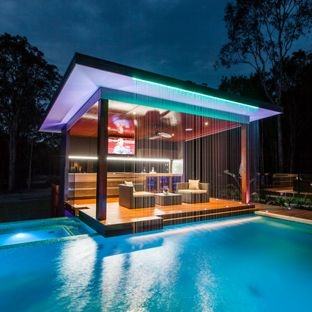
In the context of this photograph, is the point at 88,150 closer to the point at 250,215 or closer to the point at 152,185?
the point at 152,185

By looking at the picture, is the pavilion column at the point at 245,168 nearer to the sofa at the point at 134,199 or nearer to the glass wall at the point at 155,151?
the glass wall at the point at 155,151

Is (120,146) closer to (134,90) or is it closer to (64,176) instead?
(64,176)

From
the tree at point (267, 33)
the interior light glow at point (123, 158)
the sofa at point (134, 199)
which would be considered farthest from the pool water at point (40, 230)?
the tree at point (267, 33)

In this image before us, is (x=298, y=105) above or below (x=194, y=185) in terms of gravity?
above

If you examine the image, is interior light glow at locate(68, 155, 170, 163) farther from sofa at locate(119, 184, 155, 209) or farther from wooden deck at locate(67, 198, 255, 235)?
wooden deck at locate(67, 198, 255, 235)

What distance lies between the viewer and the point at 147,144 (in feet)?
39.8

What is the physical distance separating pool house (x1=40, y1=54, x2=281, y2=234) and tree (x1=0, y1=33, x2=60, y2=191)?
31.7 ft

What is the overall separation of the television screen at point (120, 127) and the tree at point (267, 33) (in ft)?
26.4

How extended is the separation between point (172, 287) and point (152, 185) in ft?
25.8

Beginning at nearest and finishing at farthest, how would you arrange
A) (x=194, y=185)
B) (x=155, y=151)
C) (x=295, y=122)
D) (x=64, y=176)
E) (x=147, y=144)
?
(x=194, y=185) < (x=64, y=176) < (x=147, y=144) < (x=155, y=151) < (x=295, y=122)

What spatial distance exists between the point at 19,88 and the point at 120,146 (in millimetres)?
13486

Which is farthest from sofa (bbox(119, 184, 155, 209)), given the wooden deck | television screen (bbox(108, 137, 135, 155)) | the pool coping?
the pool coping

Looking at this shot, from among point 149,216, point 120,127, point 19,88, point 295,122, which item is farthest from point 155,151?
point 19,88

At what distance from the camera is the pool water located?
533cm
